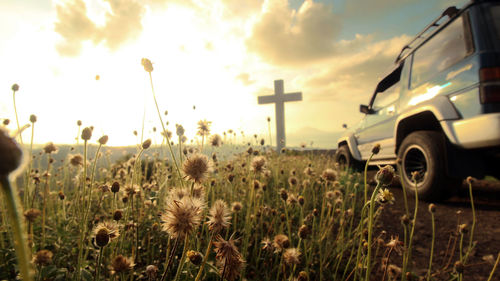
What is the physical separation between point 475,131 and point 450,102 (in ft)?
1.75

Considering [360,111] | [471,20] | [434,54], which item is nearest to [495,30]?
[471,20]

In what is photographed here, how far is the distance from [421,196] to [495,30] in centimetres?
254

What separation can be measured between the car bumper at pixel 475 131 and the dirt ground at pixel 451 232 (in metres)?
0.91

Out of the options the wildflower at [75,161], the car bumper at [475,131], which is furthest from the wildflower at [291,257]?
the car bumper at [475,131]

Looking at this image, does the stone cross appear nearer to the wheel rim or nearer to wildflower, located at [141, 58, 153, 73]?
the wheel rim

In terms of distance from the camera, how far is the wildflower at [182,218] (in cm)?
89

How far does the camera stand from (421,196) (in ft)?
13.5

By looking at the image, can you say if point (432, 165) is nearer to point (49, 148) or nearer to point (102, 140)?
point (102, 140)

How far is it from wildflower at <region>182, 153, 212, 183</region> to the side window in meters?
3.95

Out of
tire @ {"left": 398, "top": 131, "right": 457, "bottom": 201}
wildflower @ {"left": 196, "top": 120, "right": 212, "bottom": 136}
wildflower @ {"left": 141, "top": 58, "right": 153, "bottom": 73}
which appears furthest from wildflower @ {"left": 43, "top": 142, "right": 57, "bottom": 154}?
tire @ {"left": 398, "top": 131, "right": 457, "bottom": 201}

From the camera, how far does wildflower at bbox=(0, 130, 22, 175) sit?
41 centimetres

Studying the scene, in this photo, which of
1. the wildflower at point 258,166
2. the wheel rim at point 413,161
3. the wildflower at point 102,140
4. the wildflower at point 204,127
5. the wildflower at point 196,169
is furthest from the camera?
the wheel rim at point 413,161

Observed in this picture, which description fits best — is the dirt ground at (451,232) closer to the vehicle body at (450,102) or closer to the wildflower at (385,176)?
the vehicle body at (450,102)

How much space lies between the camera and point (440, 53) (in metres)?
3.91
